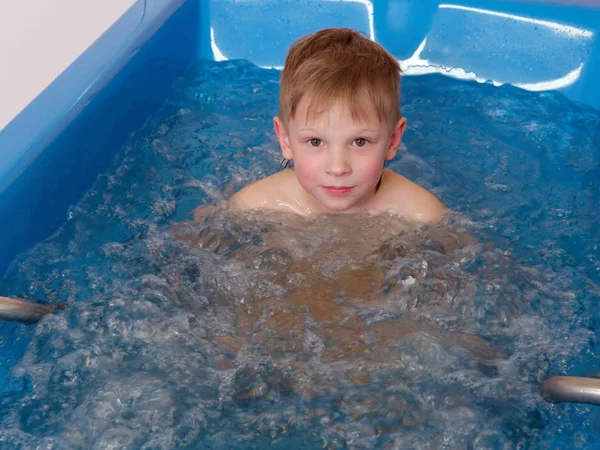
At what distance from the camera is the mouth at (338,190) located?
55.9 inches

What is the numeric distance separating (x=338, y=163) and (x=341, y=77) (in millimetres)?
161

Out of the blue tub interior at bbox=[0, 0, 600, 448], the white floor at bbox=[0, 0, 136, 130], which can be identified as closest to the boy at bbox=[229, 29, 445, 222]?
the blue tub interior at bbox=[0, 0, 600, 448]

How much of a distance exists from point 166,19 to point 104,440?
1.43 metres

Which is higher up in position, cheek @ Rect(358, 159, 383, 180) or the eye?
the eye

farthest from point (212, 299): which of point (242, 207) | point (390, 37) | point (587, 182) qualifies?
point (390, 37)

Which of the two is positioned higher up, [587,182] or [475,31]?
[475,31]

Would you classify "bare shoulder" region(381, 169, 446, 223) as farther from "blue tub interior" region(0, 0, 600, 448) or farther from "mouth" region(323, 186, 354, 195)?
"blue tub interior" region(0, 0, 600, 448)

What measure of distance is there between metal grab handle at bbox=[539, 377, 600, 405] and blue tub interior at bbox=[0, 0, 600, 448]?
1.76ft

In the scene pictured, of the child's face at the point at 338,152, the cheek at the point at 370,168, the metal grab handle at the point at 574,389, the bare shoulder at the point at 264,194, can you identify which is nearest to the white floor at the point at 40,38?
the bare shoulder at the point at 264,194

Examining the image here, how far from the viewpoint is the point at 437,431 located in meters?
1.08

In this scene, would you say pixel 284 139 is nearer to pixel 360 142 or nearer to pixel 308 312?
pixel 360 142

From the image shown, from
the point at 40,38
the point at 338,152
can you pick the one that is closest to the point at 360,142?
the point at 338,152

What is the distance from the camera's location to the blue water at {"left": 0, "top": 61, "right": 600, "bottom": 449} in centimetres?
110

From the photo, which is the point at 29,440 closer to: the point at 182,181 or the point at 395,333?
the point at 395,333
